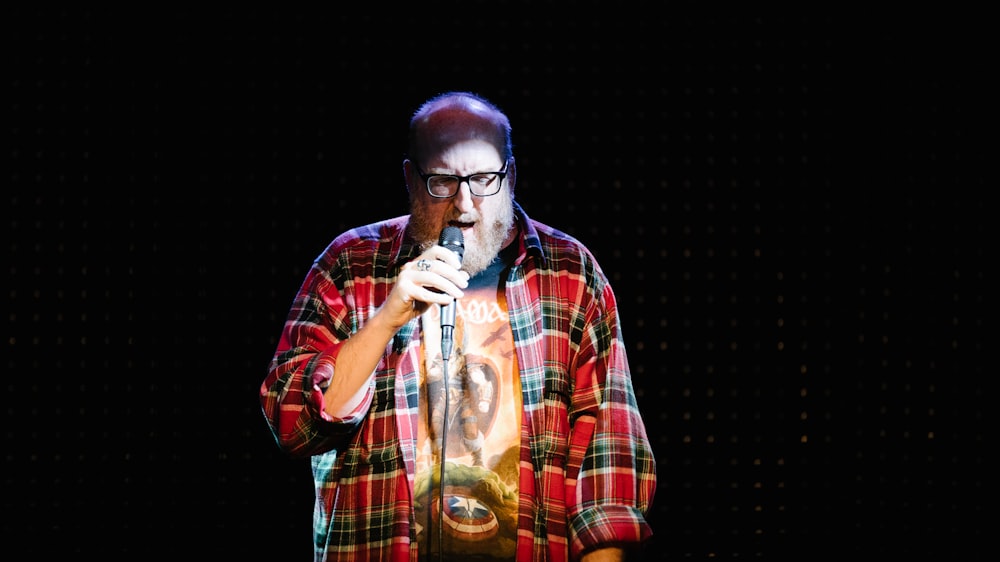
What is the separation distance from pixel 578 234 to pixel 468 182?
0.61m

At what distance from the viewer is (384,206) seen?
2.21 m

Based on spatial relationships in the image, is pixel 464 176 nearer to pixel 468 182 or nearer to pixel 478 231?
pixel 468 182

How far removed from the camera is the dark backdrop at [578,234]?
214 centimetres

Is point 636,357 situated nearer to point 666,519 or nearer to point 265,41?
point 666,519

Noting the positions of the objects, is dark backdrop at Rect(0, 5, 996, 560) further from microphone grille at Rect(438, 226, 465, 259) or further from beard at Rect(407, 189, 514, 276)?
microphone grille at Rect(438, 226, 465, 259)

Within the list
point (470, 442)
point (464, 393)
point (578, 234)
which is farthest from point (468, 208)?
point (578, 234)

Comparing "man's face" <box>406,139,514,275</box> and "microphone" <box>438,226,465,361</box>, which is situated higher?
"man's face" <box>406,139,514,275</box>

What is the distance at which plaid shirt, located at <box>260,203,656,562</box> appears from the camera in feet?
5.19

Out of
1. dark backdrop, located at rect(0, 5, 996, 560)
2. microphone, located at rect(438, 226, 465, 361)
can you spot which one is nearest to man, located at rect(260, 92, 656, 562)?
microphone, located at rect(438, 226, 465, 361)

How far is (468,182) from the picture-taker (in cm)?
171

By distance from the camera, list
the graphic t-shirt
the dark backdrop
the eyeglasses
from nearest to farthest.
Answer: the graphic t-shirt, the eyeglasses, the dark backdrop

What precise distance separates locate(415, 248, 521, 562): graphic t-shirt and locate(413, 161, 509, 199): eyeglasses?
26cm

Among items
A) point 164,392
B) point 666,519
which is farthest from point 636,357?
point 164,392

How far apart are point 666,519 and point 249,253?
140cm
